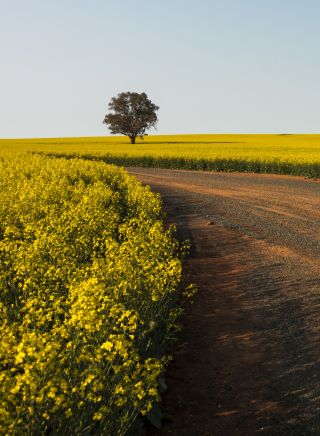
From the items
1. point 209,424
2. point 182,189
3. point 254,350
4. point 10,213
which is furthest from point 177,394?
point 182,189

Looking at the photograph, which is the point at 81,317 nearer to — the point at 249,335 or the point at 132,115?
the point at 249,335

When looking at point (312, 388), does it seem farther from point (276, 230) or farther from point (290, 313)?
point (276, 230)

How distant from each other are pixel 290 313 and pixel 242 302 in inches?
37.8

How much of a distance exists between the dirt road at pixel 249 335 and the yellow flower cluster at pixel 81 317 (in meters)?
0.56

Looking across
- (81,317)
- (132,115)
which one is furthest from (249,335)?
(132,115)

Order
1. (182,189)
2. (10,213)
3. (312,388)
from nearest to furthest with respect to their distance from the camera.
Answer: (312,388), (10,213), (182,189)

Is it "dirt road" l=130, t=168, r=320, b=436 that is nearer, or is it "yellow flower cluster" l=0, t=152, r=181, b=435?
"yellow flower cluster" l=0, t=152, r=181, b=435

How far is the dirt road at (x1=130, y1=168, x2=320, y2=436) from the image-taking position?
623 centimetres

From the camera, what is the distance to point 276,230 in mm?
16391

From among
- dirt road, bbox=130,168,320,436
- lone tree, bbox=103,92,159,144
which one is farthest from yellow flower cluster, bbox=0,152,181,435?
lone tree, bbox=103,92,159,144

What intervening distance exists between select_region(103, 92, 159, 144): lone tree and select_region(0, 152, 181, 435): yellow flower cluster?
83.1 metres

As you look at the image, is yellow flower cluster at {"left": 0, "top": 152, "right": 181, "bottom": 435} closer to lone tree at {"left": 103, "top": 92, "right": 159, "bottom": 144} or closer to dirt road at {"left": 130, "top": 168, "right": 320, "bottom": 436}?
dirt road at {"left": 130, "top": 168, "right": 320, "bottom": 436}

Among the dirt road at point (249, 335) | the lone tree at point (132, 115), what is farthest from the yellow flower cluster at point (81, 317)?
the lone tree at point (132, 115)

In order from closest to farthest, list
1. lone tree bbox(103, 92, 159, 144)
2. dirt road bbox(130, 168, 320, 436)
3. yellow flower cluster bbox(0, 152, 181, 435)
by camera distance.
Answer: yellow flower cluster bbox(0, 152, 181, 435)
dirt road bbox(130, 168, 320, 436)
lone tree bbox(103, 92, 159, 144)
